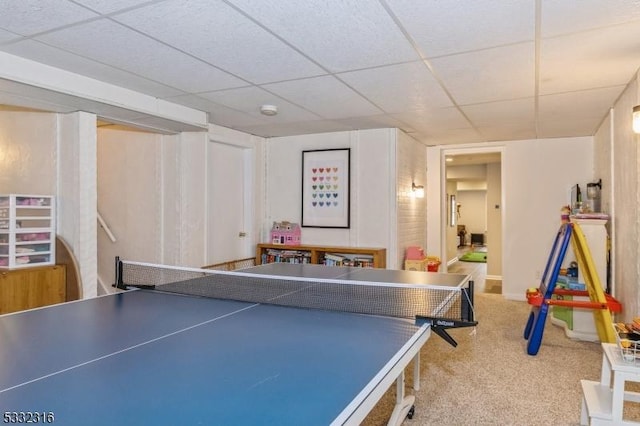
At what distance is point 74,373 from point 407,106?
3420 millimetres

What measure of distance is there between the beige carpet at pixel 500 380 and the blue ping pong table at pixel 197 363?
0.60 m

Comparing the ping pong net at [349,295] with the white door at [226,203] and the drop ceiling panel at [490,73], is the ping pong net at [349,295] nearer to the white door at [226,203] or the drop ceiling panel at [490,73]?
the drop ceiling panel at [490,73]

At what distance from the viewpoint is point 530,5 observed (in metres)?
1.98

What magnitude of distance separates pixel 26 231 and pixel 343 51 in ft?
9.61

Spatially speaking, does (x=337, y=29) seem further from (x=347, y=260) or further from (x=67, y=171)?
(x=347, y=260)

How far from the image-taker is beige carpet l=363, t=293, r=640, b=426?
7.88 ft

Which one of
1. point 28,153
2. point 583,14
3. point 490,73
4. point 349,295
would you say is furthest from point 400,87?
point 28,153

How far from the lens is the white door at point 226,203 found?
4840 millimetres

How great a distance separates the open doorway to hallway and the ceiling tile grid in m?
2.89

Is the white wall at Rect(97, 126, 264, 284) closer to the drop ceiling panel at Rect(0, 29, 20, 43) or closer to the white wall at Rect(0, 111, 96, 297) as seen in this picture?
the white wall at Rect(0, 111, 96, 297)

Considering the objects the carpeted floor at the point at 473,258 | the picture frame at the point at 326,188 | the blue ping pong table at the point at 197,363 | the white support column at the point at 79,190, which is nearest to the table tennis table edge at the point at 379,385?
the blue ping pong table at the point at 197,363

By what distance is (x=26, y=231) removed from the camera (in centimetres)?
338

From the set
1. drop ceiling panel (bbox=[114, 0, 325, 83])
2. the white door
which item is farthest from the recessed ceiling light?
the white door

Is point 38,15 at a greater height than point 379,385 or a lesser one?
greater
